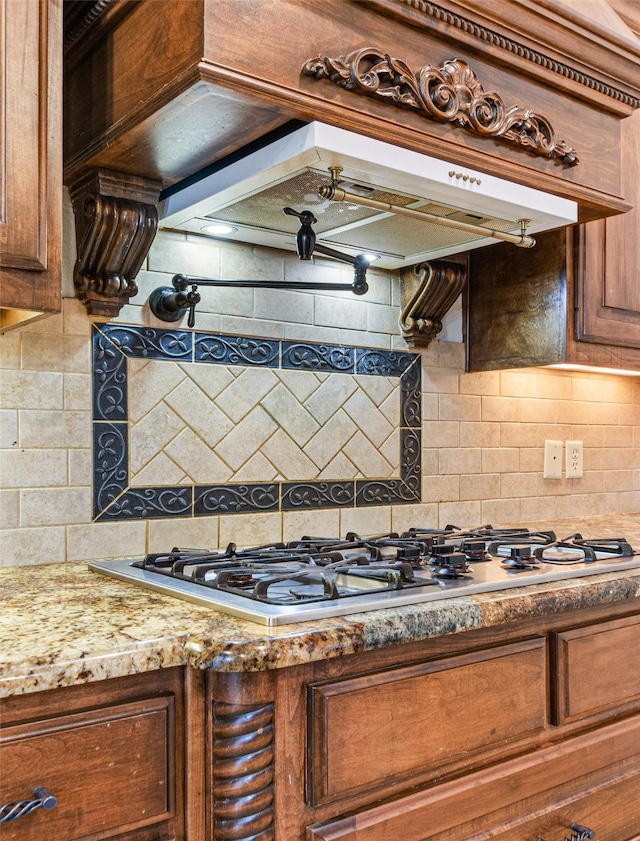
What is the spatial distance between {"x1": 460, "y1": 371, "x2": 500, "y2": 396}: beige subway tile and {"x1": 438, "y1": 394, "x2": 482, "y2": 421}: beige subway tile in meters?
0.02

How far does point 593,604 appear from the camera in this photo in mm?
1413

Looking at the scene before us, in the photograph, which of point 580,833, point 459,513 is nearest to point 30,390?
point 459,513

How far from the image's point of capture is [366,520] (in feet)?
6.65

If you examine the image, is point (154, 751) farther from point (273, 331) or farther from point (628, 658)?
point (273, 331)

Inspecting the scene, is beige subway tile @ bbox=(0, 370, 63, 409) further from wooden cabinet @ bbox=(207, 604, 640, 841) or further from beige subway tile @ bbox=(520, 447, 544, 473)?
beige subway tile @ bbox=(520, 447, 544, 473)

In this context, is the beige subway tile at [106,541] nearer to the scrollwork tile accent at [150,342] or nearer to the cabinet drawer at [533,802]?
the scrollwork tile accent at [150,342]

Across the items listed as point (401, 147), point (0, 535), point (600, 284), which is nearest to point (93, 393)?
point (0, 535)

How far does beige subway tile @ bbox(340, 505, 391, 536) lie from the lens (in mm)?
1989

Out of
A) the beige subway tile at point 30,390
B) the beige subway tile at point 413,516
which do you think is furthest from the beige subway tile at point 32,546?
the beige subway tile at point 413,516

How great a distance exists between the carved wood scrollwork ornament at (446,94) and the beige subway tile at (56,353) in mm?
714

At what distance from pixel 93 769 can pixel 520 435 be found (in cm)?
173

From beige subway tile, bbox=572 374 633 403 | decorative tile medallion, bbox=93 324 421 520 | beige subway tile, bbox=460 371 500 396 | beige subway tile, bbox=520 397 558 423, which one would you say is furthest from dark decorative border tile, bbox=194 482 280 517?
beige subway tile, bbox=572 374 633 403

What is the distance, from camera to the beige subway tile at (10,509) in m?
1.51

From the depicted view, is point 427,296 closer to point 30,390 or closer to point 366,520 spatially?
point 366,520
